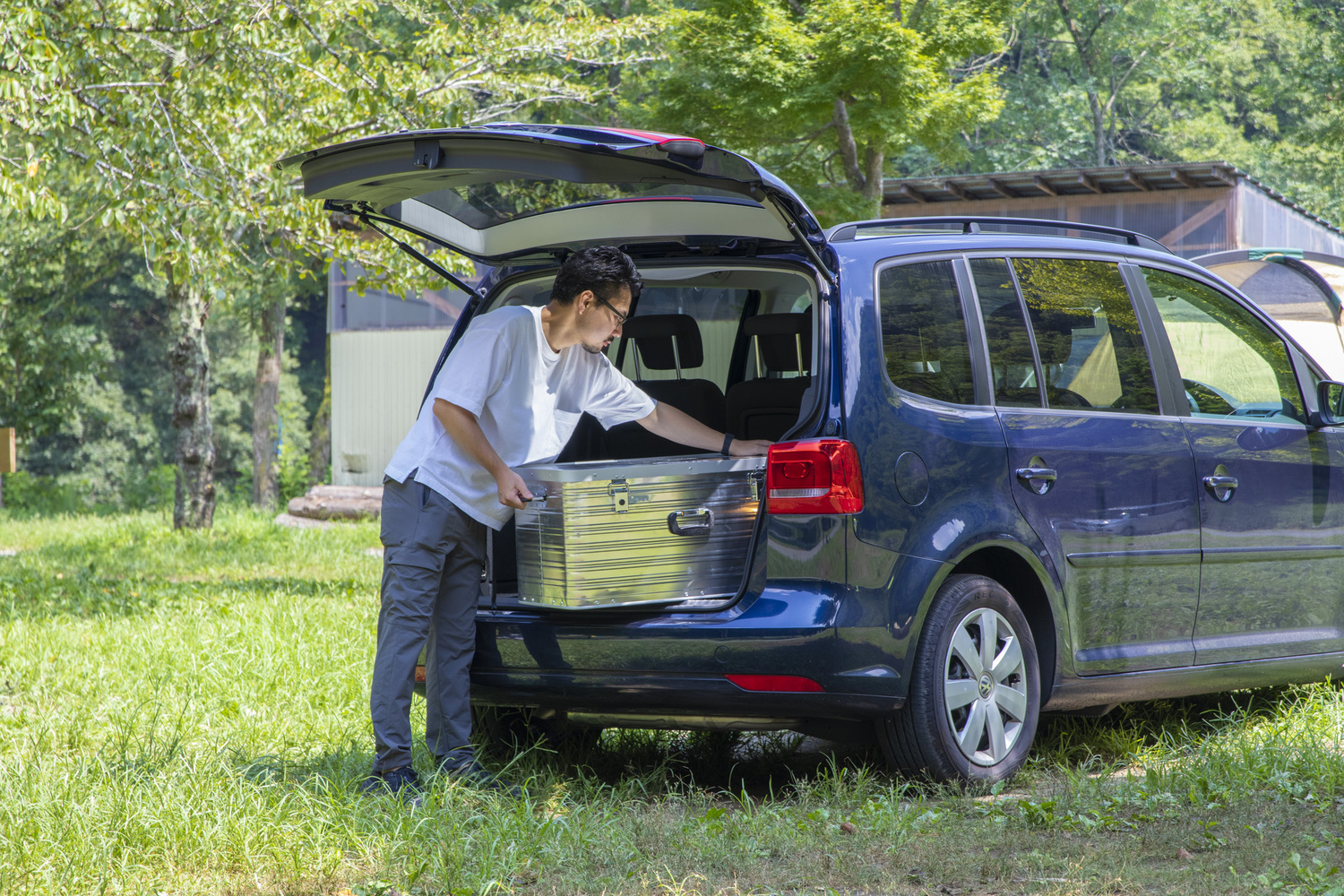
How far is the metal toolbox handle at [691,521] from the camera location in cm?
409

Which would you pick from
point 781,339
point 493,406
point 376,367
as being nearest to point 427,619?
point 493,406

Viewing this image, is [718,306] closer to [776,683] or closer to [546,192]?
[546,192]

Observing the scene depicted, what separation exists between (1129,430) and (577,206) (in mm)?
2040

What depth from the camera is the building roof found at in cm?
1675

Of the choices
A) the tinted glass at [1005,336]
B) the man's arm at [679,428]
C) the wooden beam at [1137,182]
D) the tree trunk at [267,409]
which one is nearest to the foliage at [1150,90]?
the wooden beam at [1137,182]

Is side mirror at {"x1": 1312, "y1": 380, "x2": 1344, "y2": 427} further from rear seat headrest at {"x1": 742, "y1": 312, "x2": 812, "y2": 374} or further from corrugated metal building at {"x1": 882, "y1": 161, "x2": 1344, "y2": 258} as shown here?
corrugated metal building at {"x1": 882, "y1": 161, "x2": 1344, "y2": 258}

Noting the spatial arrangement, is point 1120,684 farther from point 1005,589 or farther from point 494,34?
point 494,34

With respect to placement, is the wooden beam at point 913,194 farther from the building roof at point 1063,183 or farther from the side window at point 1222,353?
the side window at point 1222,353

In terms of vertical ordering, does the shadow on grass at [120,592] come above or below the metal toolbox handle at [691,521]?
below

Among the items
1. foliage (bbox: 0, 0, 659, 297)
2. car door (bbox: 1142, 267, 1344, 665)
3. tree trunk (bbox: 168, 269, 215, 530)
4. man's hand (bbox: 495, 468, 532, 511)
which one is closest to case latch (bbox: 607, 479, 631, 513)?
man's hand (bbox: 495, 468, 532, 511)

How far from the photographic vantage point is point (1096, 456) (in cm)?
452

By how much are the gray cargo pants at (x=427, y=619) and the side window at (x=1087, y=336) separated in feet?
6.55

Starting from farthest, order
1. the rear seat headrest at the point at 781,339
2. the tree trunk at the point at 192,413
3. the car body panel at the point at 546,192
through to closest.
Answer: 1. the tree trunk at the point at 192,413
2. the rear seat headrest at the point at 781,339
3. the car body panel at the point at 546,192

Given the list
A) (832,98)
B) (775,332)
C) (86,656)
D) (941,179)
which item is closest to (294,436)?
(941,179)
